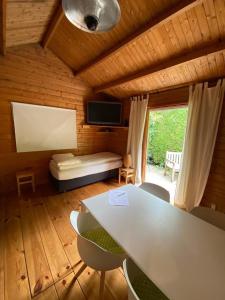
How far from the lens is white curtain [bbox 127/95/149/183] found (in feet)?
11.4

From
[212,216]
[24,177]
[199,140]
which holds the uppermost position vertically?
[199,140]

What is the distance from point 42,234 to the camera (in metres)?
2.00

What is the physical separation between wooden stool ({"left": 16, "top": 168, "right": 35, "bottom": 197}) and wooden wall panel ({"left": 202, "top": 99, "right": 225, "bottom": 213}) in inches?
133

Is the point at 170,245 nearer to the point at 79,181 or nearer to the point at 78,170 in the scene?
the point at 78,170

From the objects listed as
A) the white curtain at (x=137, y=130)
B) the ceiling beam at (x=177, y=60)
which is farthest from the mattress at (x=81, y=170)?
the ceiling beam at (x=177, y=60)

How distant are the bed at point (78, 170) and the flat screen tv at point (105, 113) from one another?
99 cm

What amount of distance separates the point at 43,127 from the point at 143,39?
103 inches

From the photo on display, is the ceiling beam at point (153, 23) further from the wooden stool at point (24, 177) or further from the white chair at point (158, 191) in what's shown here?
the wooden stool at point (24, 177)

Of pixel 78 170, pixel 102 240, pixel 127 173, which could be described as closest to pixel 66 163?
pixel 78 170

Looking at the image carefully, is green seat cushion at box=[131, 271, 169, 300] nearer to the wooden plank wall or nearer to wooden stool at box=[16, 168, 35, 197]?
wooden stool at box=[16, 168, 35, 197]

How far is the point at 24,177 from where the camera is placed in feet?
10.5

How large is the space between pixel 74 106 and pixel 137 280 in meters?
3.68

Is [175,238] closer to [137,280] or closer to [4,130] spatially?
[137,280]

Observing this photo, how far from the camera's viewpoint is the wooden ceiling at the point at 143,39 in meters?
1.64
